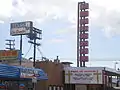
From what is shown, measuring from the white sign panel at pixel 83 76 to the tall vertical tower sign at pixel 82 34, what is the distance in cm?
1787

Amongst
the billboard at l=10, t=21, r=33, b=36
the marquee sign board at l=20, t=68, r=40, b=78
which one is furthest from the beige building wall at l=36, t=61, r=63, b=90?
the billboard at l=10, t=21, r=33, b=36

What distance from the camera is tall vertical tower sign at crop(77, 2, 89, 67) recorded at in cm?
6612

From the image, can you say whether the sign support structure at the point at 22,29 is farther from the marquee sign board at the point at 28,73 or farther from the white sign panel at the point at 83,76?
the marquee sign board at the point at 28,73

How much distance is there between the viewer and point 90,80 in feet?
155

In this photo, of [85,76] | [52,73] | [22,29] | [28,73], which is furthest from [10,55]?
[28,73]

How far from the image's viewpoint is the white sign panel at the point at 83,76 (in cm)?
4694

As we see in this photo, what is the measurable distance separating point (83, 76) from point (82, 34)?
2056 cm

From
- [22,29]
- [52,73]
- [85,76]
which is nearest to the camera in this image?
[52,73]

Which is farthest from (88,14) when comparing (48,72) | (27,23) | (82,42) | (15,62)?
(48,72)

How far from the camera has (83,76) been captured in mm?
47688

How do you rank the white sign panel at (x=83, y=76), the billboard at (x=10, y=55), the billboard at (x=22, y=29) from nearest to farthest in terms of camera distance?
the white sign panel at (x=83, y=76) < the billboard at (x=10, y=55) < the billboard at (x=22, y=29)

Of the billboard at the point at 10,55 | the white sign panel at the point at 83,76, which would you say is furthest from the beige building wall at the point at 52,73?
the billboard at the point at 10,55

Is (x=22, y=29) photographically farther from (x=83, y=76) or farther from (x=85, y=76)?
(x=85, y=76)

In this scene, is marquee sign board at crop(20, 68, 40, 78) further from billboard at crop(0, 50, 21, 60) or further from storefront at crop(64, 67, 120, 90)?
billboard at crop(0, 50, 21, 60)
